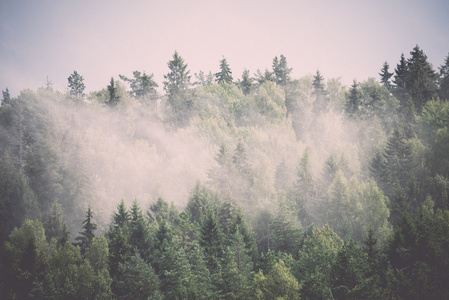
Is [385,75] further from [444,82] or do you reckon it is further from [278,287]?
[278,287]

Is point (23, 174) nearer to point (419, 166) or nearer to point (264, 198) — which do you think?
point (264, 198)

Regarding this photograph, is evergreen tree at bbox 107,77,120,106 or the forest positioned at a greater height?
evergreen tree at bbox 107,77,120,106

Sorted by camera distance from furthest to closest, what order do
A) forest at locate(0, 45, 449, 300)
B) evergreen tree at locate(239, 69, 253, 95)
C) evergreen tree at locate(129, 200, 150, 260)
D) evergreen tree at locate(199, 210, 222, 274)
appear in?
evergreen tree at locate(239, 69, 253, 95), evergreen tree at locate(129, 200, 150, 260), evergreen tree at locate(199, 210, 222, 274), forest at locate(0, 45, 449, 300)

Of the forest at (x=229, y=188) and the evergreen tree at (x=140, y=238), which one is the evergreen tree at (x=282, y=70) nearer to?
the forest at (x=229, y=188)

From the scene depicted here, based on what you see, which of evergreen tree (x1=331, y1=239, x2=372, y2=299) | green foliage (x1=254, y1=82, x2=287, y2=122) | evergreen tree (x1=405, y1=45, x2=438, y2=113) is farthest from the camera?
green foliage (x1=254, y1=82, x2=287, y2=122)

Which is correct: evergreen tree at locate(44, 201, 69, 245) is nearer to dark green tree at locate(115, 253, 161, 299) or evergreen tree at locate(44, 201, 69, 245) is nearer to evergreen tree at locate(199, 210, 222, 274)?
dark green tree at locate(115, 253, 161, 299)

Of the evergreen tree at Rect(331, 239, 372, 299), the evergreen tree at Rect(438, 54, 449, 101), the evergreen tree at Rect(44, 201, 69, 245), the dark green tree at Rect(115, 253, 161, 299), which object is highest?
the evergreen tree at Rect(438, 54, 449, 101)

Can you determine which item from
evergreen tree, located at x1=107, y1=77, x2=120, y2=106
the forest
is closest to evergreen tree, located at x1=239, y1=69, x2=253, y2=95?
the forest

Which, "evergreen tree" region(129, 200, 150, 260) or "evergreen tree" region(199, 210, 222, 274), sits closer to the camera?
"evergreen tree" region(199, 210, 222, 274)

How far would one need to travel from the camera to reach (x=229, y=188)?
1857 inches

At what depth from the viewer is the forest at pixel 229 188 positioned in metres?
29.6

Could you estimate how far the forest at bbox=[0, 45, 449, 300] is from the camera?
29625mm

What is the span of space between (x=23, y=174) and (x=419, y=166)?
7923 centimetres

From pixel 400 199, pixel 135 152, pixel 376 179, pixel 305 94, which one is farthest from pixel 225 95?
pixel 400 199
